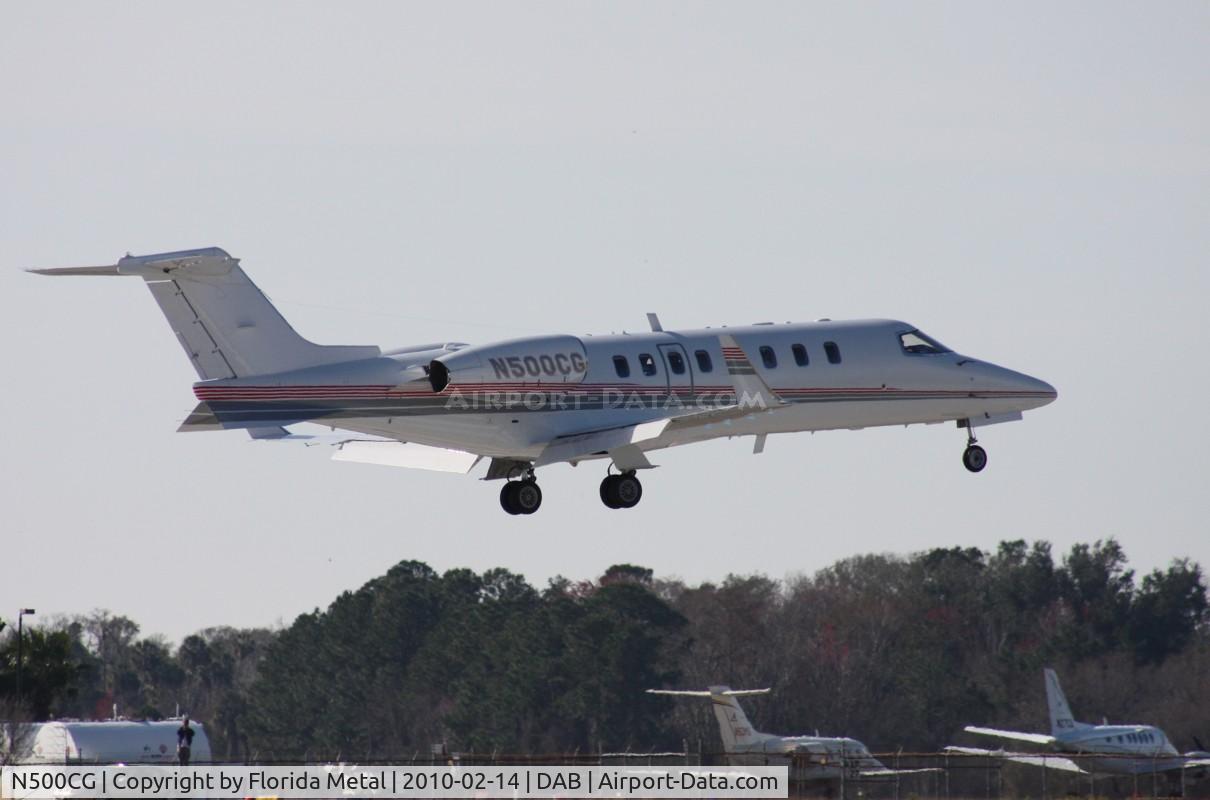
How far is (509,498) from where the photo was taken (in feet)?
148

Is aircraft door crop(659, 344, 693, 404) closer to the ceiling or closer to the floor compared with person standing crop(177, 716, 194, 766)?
closer to the ceiling

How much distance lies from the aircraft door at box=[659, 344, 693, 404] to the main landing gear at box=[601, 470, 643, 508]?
2.17 meters

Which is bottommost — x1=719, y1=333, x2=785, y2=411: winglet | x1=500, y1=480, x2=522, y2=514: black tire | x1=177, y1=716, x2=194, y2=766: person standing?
x1=177, y1=716, x2=194, y2=766: person standing

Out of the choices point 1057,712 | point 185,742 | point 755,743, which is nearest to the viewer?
point 185,742

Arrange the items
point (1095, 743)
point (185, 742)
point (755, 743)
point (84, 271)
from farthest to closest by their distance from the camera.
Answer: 1. point (1095, 743)
2. point (755, 743)
3. point (185, 742)
4. point (84, 271)

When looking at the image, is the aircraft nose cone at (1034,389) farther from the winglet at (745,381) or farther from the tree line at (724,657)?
the tree line at (724,657)

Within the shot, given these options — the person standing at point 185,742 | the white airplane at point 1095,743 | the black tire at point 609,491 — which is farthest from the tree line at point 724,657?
the black tire at point 609,491

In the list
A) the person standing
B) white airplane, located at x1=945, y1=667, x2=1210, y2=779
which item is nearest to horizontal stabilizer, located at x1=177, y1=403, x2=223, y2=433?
the person standing

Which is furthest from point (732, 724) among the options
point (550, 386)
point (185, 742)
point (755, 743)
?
point (550, 386)

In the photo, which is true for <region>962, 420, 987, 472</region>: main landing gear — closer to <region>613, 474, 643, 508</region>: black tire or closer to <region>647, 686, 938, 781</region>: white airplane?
<region>613, 474, 643, 508</region>: black tire

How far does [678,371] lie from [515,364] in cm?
352

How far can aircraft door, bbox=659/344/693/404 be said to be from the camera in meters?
44.1

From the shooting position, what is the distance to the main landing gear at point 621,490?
45.2 m
